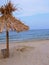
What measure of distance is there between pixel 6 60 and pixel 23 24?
1.65 meters

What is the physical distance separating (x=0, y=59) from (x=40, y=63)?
5.48 ft

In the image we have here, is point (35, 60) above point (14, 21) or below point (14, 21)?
below

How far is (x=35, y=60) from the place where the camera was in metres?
7.29

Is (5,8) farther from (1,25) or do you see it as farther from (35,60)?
(35,60)

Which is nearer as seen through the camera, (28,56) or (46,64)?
(46,64)

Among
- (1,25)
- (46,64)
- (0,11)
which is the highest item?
(0,11)

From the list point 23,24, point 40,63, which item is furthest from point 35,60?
point 23,24

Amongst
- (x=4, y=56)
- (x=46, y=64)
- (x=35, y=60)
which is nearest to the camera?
(x=46, y=64)

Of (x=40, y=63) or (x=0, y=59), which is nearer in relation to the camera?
(x=40, y=63)

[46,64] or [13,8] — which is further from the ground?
[13,8]

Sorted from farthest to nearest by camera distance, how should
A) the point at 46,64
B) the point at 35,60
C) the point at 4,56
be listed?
the point at 4,56 → the point at 35,60 → the point at 46,64

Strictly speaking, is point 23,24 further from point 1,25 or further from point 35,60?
point 35,60

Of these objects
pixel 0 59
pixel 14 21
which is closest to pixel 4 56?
pixel 0 59

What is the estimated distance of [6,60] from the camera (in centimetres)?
739
